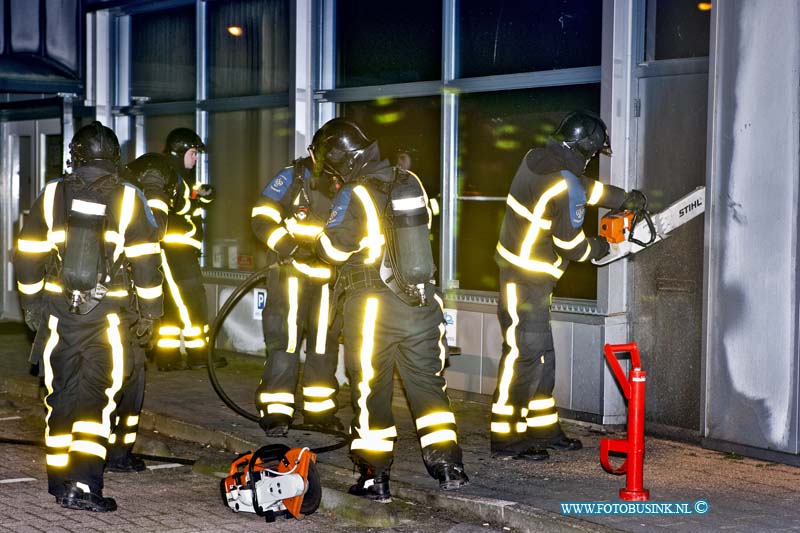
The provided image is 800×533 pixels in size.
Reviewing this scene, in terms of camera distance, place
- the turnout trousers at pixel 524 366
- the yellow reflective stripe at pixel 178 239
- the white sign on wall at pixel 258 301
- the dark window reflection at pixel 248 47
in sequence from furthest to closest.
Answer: the dark window reflection at pixel 248 47 < the white sign on wall at pixel 258 301 < the yellow reflective stripe at pixel 178 239 < the turnout trousers at pixel 524 366

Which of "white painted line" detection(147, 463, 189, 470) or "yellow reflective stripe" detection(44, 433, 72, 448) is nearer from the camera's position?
"yellow reflective stripe" detection(44, 433, 72, 448)

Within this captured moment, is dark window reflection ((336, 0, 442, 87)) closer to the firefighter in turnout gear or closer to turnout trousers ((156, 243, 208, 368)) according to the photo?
turnout trousers ((156, 243, 208, 368))

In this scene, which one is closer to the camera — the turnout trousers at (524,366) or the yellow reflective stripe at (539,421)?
the turnout trousers at (524,366)

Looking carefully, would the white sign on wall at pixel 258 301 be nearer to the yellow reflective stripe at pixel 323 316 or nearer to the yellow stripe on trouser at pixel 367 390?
the yellow reflective stripe at pixel 323 316

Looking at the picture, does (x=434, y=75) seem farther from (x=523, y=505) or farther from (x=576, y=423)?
(x=523, y=505)

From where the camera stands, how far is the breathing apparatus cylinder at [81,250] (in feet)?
23.1

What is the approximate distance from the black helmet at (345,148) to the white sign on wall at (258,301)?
458 cm

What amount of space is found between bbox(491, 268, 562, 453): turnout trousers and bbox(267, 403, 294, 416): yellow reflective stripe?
1.56 m

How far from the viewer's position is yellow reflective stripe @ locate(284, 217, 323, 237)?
27.7ft

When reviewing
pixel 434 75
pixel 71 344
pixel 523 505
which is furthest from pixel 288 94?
pixel 523 505

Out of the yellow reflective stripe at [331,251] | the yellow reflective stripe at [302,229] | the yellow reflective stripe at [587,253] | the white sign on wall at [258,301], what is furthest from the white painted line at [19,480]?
the white sign on wall at [258,301]

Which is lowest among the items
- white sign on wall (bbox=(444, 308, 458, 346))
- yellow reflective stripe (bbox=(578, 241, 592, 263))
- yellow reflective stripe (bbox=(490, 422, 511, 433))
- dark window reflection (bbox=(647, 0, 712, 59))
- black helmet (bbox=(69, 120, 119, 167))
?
yellow reflective stripe (bbox=(490, 422, 511, 433))

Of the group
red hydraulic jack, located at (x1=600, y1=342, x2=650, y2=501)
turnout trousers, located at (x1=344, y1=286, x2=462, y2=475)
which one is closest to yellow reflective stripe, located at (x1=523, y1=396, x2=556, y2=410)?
turnout trousers, located at (x1=344, y1=286, x2=462, y2=475)

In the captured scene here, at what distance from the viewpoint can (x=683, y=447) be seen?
8.58 metres
